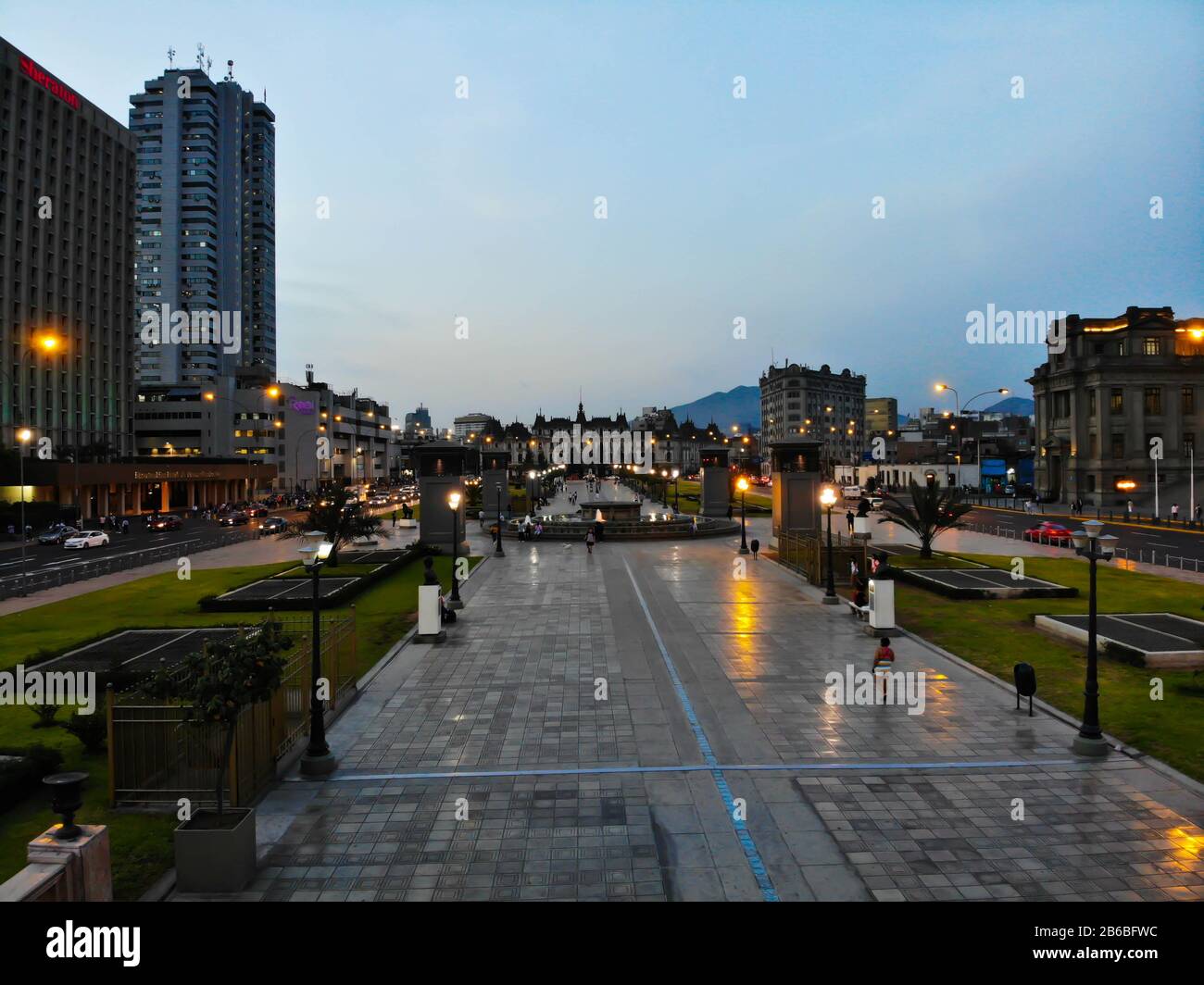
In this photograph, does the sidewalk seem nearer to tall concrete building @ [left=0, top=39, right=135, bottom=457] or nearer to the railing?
the railing

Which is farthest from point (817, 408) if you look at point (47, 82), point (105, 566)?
point (105, 566)

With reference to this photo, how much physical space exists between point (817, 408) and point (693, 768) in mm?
167744

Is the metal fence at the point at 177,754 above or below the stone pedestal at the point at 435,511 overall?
below

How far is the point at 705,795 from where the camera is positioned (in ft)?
33.2

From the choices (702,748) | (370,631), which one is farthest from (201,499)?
(702,748)

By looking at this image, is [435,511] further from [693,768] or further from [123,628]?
[693,768]

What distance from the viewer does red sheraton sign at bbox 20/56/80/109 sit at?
77.4 metres

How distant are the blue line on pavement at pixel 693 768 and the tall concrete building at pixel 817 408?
513 ft

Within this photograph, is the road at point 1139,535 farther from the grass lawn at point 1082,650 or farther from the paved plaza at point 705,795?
the paved plaza at point 705,795

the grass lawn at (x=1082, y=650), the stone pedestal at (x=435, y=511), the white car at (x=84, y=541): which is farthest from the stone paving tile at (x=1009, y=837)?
the white car at (x=84, y=541)

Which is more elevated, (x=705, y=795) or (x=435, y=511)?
(x=435, y=511)

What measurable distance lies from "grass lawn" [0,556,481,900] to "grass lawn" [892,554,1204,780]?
46.2 ft

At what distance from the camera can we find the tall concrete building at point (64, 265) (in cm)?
7488
